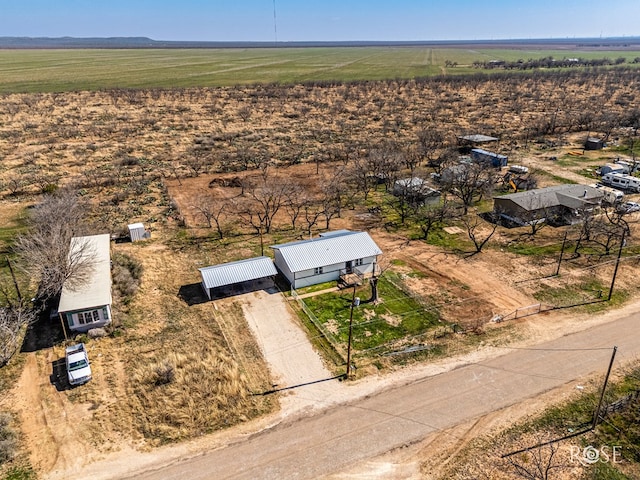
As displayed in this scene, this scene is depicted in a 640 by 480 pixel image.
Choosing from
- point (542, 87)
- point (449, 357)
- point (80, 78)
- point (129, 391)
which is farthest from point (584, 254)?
point (80, 78)

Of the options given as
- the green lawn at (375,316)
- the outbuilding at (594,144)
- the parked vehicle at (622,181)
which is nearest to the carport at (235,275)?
the green lawn at (375,316)

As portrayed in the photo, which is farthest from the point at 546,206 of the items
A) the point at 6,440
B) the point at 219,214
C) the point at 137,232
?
the point at 6,440

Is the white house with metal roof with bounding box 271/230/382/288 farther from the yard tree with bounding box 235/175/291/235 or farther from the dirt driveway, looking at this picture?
the yard tree with bounding box 235/175/291/235

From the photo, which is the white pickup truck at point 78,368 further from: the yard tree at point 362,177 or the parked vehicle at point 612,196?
the parked vehicle at point 612,196

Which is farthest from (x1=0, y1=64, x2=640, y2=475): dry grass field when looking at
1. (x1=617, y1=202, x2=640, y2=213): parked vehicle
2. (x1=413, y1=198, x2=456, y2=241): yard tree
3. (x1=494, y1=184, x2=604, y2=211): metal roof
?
(x1=617, y1=202, x2=640, y2=213): parked vehicle

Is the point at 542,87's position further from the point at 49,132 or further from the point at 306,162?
the point at 49,132

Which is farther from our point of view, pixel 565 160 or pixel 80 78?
pixel 80 78
